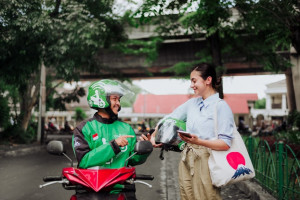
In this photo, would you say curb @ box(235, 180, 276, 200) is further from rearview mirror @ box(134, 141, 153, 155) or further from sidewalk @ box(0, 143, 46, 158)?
sidewalk @ box(0, 143, 46, 158)

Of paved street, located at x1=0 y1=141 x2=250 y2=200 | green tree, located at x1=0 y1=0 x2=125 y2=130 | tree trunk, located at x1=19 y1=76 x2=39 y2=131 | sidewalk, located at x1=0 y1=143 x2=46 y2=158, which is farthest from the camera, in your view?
tree trunk, located at x1=19 y1=76 x2=39 y2=131

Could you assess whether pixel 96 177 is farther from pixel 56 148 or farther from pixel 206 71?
pixel 206 71

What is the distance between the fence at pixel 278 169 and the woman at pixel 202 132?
87.8 inches

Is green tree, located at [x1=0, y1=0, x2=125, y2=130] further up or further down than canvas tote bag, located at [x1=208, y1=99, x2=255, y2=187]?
further up

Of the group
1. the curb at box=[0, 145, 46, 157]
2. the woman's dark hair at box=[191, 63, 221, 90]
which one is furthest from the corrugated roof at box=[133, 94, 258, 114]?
the woman's dark hair at box=[191, 63, 221, 90]

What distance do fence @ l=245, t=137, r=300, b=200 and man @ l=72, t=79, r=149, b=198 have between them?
2.70 meters

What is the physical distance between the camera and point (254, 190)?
6.12 meters

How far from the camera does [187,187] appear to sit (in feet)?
9.32

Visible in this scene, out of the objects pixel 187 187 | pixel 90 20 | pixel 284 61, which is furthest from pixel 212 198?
pixel 90 20

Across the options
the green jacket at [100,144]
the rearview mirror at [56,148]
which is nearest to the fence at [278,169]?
the green jacket at [100,144]

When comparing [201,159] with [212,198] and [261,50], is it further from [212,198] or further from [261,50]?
[261,50]

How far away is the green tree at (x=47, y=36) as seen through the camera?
12.3 m

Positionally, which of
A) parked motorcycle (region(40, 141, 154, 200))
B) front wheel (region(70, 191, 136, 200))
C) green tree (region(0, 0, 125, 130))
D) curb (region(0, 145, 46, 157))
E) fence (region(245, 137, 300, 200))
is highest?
green tree (region(0, 0, 125, 130))

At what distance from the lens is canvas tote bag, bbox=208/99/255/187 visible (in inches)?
101
